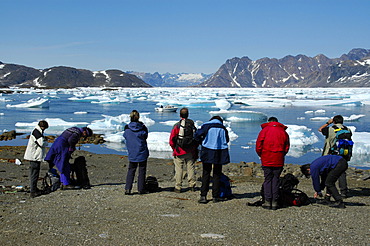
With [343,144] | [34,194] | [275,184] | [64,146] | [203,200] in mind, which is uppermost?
[343,144]

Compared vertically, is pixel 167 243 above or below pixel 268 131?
below

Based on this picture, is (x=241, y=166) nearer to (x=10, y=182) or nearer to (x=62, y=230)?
(x=10, y=182)

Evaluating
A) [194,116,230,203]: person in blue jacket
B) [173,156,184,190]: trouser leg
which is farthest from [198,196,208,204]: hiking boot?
[173,156,184,190]: trouser leg

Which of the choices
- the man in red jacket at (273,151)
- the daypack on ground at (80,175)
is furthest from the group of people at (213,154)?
the daypack on ground at (80,175)

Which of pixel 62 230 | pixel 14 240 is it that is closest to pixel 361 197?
pixel 62 230

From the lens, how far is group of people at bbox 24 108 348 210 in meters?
5.60

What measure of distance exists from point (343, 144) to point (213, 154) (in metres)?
1.81

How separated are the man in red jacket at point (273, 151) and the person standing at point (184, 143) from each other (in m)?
1.26

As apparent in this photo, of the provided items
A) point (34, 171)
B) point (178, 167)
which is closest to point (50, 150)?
point (34, 171)

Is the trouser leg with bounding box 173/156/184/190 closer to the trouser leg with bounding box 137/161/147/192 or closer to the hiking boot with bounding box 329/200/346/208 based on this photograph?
the trouser leg with bounding box 137/161/147/192

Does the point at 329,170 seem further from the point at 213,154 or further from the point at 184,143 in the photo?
the point at 184,143

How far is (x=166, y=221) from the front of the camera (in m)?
5.18

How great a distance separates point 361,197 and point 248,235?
130 inches

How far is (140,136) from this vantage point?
6637 mm
